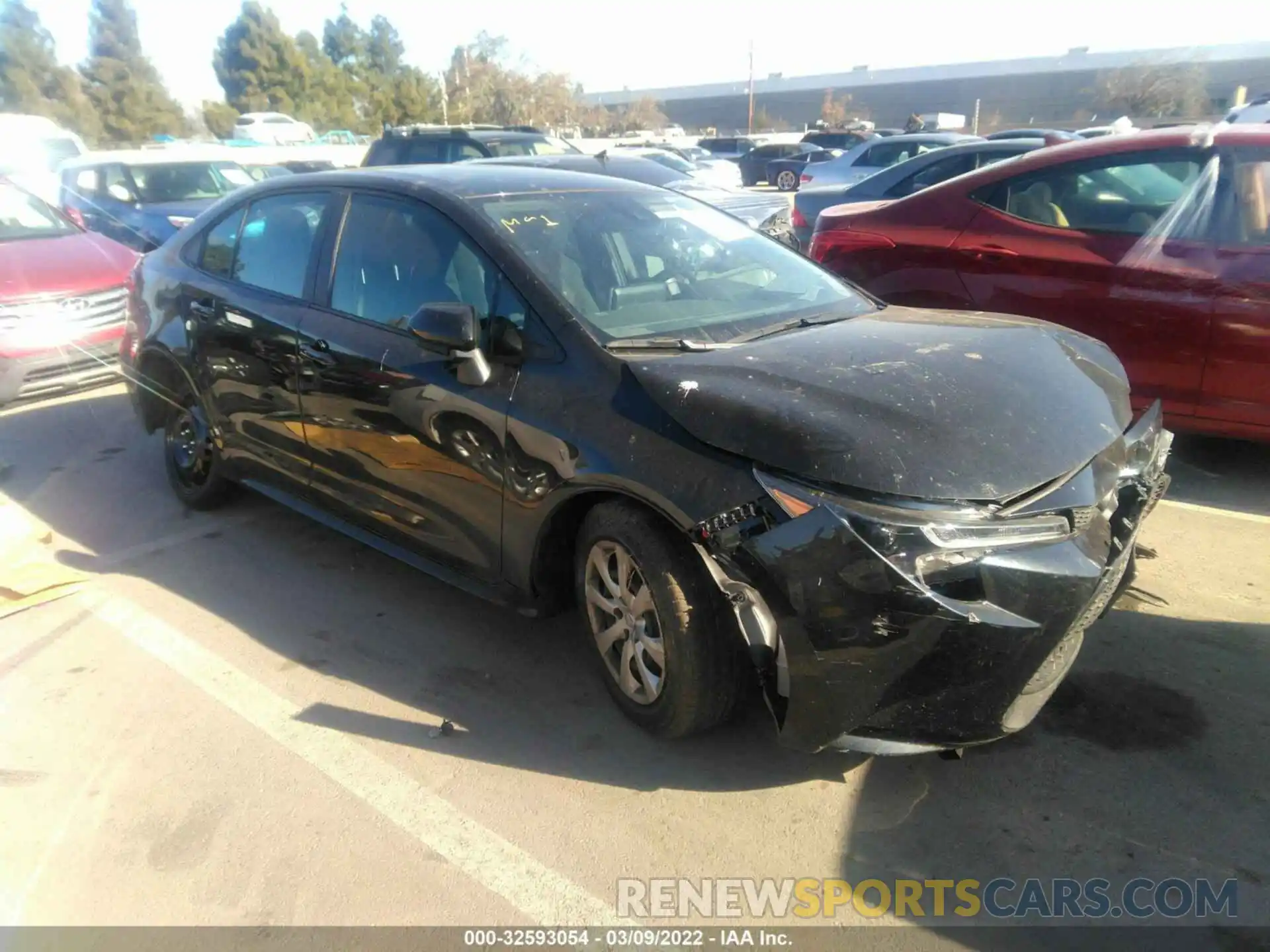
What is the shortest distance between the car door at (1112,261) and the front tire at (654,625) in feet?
9.98

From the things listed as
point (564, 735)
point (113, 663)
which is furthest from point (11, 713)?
point (564, 735)

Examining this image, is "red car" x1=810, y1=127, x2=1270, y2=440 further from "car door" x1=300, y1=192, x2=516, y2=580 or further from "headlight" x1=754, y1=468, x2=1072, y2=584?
"car door" x1=300, y1=192, x2=516, y2=580

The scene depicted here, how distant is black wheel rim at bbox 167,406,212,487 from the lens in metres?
5.22

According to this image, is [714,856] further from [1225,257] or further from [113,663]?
[1225,257]

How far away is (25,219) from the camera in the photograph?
8.36m

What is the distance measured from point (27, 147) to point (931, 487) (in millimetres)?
22348

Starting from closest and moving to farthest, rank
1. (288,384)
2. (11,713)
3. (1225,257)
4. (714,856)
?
(714,856) < (11,713) < (288,384) < (1225,257)

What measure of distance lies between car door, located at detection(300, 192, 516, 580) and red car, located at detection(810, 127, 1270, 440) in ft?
9.75

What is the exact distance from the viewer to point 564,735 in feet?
10.8

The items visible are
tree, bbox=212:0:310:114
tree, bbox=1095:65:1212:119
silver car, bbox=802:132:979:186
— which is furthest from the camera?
tree, bbox=212:0:310:114

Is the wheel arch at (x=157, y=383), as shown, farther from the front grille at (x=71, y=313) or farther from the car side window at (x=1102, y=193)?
the car side window at (x=1102, y=193)

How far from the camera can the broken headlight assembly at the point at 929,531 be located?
2.46 m

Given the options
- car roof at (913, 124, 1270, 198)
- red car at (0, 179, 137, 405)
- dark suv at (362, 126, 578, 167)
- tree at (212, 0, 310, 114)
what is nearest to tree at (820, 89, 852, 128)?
tree at (212, 0, 310, 114)

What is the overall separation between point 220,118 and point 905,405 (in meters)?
51.2
